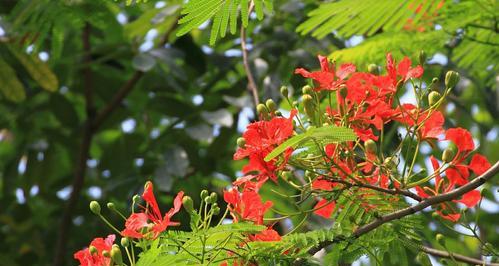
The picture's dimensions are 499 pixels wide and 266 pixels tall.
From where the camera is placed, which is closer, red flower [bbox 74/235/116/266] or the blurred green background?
red flower [bbox 74/235/116/266]

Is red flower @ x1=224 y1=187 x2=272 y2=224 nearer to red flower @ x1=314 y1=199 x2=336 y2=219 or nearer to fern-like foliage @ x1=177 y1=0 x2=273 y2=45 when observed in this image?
red flower @ x1=314 y1=199 x2=336 y2=219

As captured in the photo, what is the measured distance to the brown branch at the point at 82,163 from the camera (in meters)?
4.21

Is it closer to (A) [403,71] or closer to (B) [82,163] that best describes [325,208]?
(A) [403,71]

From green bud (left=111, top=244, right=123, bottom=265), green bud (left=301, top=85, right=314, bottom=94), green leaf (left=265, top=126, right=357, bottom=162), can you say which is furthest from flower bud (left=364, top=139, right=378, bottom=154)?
green bud (left=111, top=244, right=123, bottom=265)

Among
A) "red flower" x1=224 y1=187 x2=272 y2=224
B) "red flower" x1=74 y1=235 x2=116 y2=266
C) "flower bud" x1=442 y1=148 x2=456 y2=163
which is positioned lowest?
"red flower" x1=74 y1=235 x2=116 y2=266

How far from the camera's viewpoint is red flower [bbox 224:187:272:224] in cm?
198

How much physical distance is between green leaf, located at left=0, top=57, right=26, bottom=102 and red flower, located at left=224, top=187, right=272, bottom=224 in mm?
1833

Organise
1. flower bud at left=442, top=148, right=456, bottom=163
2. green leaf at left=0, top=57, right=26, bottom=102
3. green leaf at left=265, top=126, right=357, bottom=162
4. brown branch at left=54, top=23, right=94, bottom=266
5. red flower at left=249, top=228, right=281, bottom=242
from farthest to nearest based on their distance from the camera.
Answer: brown branch at left=54, top=23, right=94, bottom=266 → green leaf at left=0, top=57, right=26, bottom=102 → flower bud at left=442, top=148, right=456, bottom=163 → red flower at left=249, top=228, right=281, bottom=242 → green leaf at left=265, top=126, right=357, bottom=162

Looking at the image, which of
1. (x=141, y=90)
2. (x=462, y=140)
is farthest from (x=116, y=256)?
(x=141, y=90)

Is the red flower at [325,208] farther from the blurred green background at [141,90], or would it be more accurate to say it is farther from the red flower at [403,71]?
the blurred green background at [141,90]

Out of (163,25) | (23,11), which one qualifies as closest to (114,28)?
(163,25)

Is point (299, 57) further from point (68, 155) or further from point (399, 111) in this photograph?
point (399, 111)

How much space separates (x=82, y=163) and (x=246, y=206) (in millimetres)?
2457

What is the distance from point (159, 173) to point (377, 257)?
6.14ft
